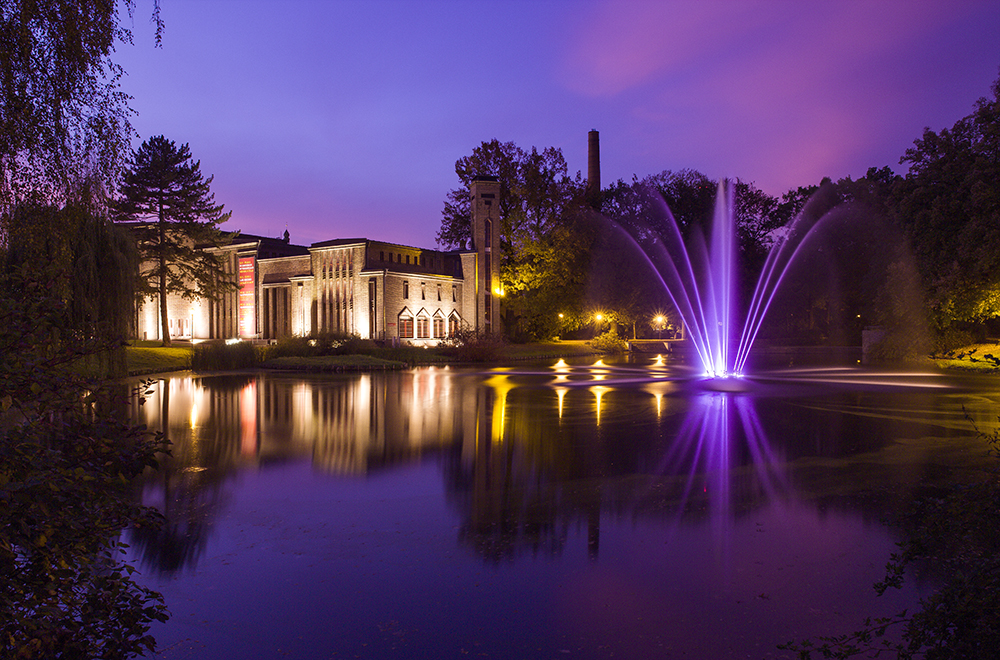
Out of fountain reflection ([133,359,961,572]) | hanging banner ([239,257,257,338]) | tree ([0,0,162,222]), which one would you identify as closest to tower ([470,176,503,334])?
hanging banner ([239,257,257,338])

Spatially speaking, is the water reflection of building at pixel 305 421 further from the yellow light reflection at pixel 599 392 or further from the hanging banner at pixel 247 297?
the hanging banner at pixel 247 297

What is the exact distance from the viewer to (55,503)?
3.29 m

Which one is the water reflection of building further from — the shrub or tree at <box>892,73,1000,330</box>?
the shrub

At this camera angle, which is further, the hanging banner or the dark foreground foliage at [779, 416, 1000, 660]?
the hanging banner

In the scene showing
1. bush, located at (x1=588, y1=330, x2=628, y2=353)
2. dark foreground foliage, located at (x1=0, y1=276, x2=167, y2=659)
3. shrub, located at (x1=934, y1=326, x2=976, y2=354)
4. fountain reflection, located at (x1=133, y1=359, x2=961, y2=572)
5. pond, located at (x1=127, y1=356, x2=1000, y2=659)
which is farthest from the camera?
bush, located at (x1=588, y1=330, x2=628, y2=353)

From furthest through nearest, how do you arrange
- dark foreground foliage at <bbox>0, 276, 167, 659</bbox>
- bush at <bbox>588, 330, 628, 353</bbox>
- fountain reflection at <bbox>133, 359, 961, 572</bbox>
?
bush at <bbox>588, 330, 628, 353</bbox>, fountain reflection at <bbox>133, 359, 961, 572</bbox>, dark foreground foliage at <bbox>0, 276, 167, 659</bbox>

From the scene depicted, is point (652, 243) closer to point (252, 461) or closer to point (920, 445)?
point (920, 445)

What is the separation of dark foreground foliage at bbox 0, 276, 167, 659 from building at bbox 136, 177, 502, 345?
4795 centimetres

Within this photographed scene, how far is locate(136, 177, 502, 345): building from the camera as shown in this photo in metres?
54.1

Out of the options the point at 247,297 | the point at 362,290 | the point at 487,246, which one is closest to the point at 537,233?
the point at 487,246

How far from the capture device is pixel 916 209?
3944cm

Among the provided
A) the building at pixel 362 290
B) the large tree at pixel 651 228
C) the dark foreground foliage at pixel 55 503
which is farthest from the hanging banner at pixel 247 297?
the dark foreground foliage at pixel 55 503

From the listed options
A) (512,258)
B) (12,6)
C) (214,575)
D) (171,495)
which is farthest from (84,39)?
(512,258)

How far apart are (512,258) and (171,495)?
53.2 meters
